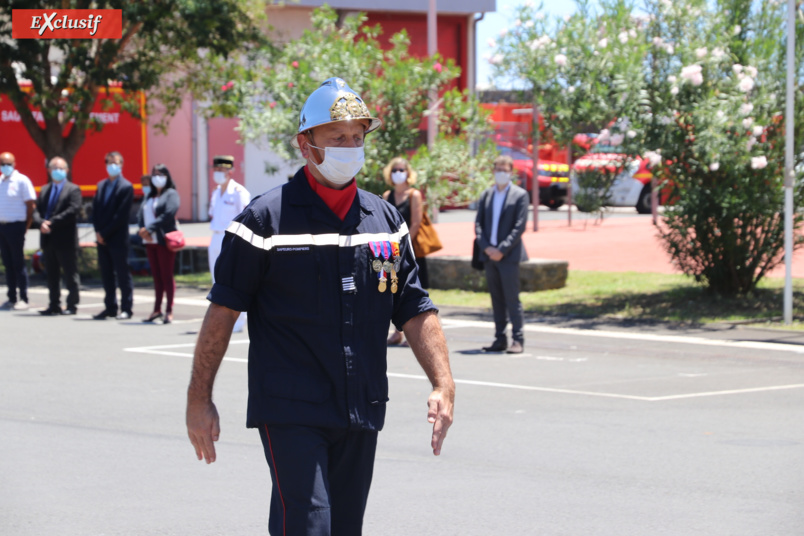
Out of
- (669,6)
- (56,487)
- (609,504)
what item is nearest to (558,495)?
(609,504)

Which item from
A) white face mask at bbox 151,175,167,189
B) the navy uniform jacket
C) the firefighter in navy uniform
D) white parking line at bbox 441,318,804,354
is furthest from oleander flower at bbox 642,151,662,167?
the navy uniform jacket

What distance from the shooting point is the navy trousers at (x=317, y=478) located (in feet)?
11.6

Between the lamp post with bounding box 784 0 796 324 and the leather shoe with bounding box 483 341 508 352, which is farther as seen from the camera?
the lamp post with bounding box 784 0 796 324

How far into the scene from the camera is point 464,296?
1598 cm

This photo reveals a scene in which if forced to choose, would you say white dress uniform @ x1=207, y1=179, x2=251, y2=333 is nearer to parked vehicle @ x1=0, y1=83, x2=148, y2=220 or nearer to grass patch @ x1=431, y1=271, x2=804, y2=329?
grass patch @ x1=431, y1=271, x2=804, y2=329

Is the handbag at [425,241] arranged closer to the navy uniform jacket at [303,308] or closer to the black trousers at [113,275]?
the black trousers at [113,275]

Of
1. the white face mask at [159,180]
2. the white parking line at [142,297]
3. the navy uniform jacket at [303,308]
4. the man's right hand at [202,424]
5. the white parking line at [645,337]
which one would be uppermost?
the white face mask at [159,180]

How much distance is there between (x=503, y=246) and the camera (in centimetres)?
1094

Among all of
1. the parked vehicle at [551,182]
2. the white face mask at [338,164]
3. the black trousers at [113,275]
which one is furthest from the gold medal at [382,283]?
the parked vehicle at [551,182]

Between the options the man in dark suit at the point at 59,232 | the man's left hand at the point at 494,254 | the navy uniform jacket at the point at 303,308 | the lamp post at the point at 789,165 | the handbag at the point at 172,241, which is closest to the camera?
the navy uniform jacket at the point at 303,308

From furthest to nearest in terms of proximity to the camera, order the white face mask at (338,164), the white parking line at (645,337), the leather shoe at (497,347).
A: 1. the white parking line at (645,337)
2. the leather shoe at (497,347)
3. the white face mask at (338,164)

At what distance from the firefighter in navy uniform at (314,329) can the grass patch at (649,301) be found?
32.3 ft

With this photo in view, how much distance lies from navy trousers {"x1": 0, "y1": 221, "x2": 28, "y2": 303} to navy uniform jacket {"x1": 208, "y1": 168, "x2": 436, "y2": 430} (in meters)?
11.8

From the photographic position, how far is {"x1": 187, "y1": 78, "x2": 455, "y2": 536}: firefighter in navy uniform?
3.63m
